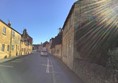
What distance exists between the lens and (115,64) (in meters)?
10.9

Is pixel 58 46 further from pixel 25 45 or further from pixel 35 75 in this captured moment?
pixel 35 75

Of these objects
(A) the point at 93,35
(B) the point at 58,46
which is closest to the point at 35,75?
(A) the point at 93,35

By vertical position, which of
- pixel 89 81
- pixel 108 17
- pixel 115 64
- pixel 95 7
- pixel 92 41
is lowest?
pixel 89 81

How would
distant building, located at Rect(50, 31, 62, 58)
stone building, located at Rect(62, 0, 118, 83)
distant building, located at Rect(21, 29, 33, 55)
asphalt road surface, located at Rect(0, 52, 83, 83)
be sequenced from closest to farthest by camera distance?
asphalt road surface, located at Rect(0, 52, 83, 83), stone building, located at Rect(62, 0, 118, 83), distant building, located at Rect(50, 31, 62, 58), distant building, located at Rect(21, 29, 33, 55)

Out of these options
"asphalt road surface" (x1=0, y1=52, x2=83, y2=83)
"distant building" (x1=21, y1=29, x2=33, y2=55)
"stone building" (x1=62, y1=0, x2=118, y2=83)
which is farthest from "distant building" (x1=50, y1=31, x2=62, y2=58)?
"asphalt road surface" (x1=0, y1=52, x2=83, y2=83)

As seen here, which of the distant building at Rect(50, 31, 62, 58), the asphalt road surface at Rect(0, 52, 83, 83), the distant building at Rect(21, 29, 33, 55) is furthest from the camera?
the distant building at Rect(21, 29, 33, 55)

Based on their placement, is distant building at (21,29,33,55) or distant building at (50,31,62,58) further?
distant building at (21,29,33,55)

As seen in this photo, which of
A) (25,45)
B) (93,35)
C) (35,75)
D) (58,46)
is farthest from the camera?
(25,45)

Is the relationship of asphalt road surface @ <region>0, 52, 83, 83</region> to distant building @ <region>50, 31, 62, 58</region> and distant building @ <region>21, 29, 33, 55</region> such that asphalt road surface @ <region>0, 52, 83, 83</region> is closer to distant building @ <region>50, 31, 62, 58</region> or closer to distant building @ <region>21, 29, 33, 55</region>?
distant building @ <region>50, 31, 62, 58</region>

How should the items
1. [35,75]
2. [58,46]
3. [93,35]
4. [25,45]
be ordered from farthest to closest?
[25,45]
[58,46]
[93,35]
[35,75]

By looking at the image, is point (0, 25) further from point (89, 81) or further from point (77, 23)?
point (89, 81)

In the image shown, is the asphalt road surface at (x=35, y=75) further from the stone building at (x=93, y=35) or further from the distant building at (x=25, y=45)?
the distant building at (x=25, y=45)

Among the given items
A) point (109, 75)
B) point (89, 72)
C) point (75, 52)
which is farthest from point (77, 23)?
point (109, 75)

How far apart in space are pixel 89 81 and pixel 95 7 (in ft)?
37.4
